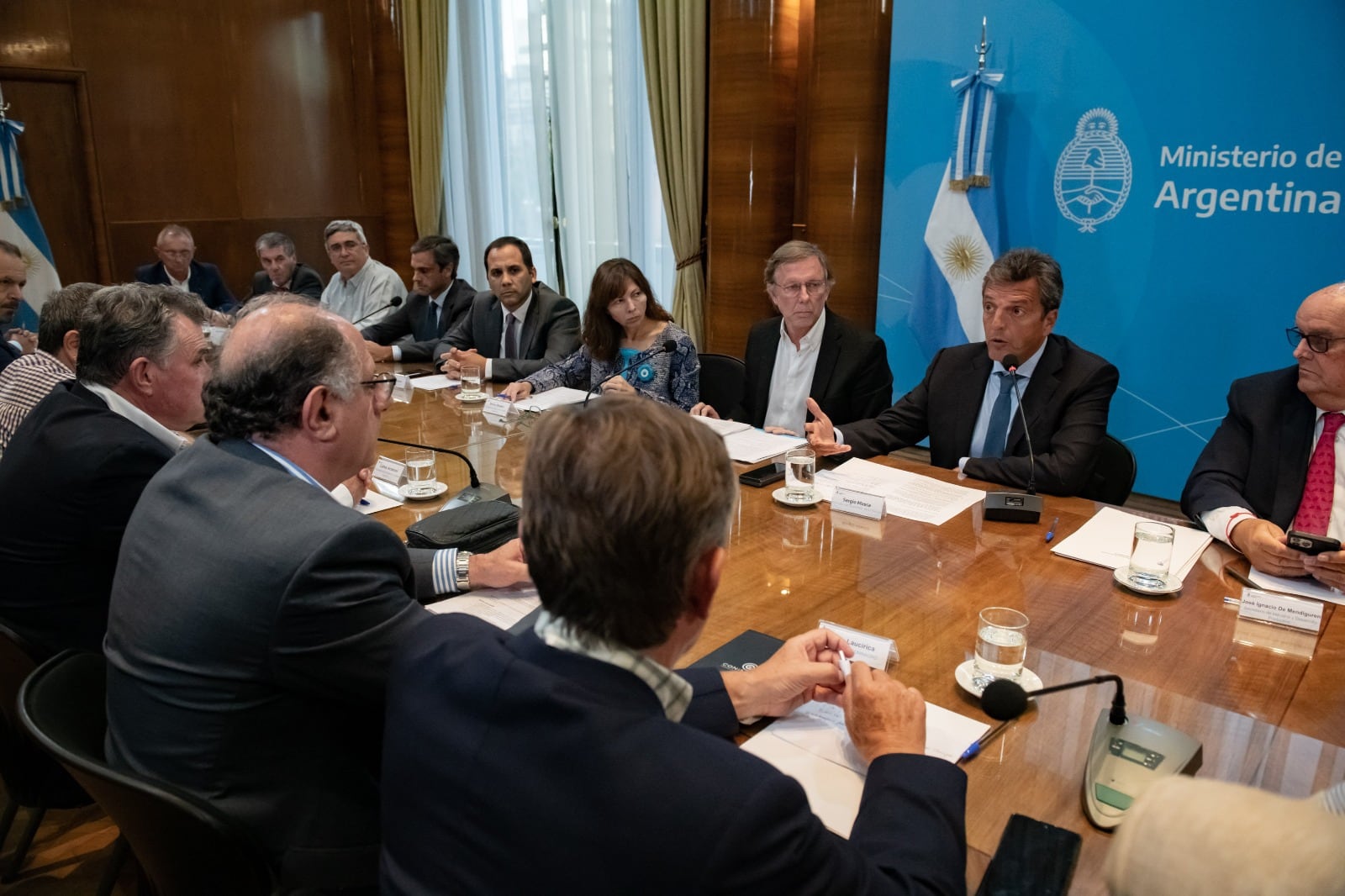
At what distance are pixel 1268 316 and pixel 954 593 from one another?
2.97 meters

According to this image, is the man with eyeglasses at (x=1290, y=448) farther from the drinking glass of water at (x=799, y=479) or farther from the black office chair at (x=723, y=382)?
the black office chair at (x=723, y=382)

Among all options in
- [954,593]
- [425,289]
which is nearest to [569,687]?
[954,593]

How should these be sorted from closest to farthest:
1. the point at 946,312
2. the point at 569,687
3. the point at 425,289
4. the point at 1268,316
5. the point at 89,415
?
the point at 569,687 → the point at 89,415 → the point at 1268,316 → the point at 946,312 → the point at 425,289

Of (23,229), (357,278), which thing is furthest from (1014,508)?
(23,229)

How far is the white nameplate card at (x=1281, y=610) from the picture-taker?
1651mm

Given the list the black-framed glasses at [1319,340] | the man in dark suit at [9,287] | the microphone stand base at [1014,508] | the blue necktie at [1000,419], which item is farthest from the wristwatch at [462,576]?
the man in dark suit at [9,287]

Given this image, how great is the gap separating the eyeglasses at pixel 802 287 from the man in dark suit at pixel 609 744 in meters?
2.51

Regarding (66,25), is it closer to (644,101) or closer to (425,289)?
(425,289)

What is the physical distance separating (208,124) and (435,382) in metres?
4.28

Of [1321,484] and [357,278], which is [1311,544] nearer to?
[1321,484]

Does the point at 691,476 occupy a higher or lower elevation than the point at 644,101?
lower

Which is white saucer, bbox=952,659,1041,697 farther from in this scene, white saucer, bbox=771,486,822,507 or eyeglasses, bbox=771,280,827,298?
eyeglasses, bbox=771,280,827,298

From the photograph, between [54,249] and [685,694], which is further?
[54,249]

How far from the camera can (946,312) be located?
15.9ft
